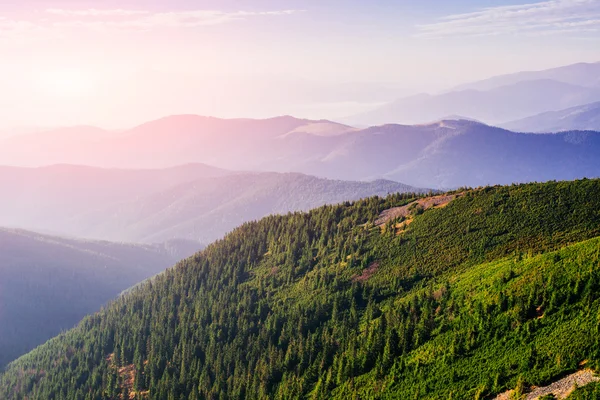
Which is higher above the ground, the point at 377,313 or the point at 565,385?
the point at 565,385

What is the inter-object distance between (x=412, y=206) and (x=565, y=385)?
112332 millimetres

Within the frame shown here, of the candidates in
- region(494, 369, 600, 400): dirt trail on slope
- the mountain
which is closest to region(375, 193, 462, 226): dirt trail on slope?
the mountain

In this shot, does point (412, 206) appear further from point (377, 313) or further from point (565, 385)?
point (565, 385)

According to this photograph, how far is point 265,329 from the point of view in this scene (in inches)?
5143

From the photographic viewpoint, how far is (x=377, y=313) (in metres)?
111

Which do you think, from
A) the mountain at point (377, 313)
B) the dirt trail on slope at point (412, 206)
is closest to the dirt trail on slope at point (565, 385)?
the mountain at point (377, 313)

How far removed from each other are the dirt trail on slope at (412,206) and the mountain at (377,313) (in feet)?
2.72

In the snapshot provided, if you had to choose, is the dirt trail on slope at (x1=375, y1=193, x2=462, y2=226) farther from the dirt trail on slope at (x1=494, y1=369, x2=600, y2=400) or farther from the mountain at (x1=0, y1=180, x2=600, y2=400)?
the dirt trail on slope at (x1=494, y1=369, x2=600, y2=400)

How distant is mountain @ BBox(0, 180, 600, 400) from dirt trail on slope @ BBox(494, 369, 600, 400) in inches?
32.4

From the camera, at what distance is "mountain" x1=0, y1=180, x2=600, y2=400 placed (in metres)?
71.8

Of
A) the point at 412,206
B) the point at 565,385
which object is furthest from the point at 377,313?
the point at 412,206

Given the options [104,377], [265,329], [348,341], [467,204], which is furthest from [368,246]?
[104,377]

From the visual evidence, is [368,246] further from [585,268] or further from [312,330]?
[585,268]

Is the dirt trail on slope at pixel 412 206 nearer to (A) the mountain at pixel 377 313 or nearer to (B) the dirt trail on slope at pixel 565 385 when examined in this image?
(A) the mountain at pixel 377 313
